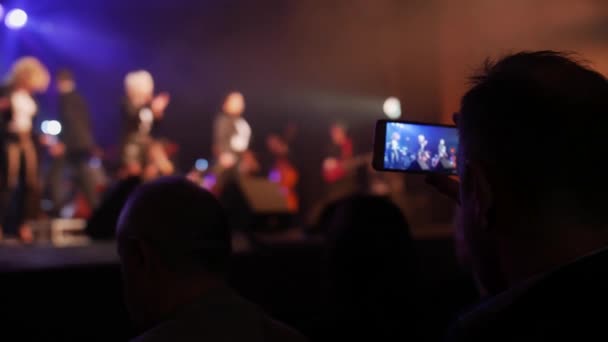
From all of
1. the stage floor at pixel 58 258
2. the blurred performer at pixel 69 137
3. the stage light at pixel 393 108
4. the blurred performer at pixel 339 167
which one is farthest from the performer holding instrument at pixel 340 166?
the stage floor at pixel 58 258

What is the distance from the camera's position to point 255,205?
206 inches

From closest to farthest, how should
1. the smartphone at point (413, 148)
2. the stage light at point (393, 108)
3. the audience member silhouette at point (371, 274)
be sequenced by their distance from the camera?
the smartphone at point (413, 148) → the audience member silhouette at point (371, 274) → the stage light at point (393, 108)

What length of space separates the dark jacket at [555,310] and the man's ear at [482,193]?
0.12 meters

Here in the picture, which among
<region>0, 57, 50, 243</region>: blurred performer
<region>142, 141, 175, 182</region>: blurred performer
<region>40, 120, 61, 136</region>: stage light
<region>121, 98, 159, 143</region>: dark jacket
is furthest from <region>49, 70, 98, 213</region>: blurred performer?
<region>40, 120, 61, 136</region>: stage light

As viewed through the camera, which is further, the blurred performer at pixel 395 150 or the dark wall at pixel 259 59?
the dark wall at pixel 259 59

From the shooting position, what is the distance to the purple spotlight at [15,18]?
24.5 feet

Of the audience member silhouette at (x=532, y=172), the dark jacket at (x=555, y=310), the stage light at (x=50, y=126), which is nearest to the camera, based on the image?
the dark jacket at (x=555, y=310)

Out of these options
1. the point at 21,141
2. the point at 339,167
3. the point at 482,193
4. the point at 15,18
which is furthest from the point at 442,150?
the point at 15,18

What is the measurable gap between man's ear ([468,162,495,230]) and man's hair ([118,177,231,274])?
69 cm

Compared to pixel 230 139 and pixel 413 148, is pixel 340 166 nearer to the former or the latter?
pixel 230 139

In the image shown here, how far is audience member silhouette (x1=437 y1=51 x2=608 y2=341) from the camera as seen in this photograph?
0.69m

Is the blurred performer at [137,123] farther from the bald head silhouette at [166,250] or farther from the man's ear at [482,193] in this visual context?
the man's ear at [482,193]

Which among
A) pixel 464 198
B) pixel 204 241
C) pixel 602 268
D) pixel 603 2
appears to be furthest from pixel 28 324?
pixel 603 2

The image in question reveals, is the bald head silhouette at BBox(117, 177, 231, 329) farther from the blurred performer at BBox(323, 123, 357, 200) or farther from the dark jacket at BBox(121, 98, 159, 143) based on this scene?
the blurred performer at BBox(323, 123, 357, 200)
